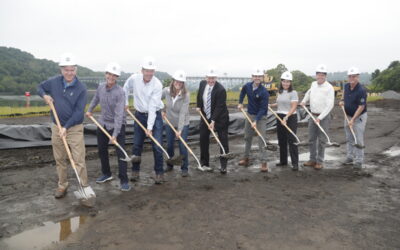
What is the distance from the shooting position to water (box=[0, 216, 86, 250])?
116 inches

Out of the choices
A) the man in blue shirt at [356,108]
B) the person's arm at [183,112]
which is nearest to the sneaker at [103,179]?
the person's arm at [183,112]

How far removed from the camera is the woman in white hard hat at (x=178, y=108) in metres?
4.91

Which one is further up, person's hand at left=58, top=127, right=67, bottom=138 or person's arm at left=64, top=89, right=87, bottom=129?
person's arm at left=64, top=89, right=87, bottom=129

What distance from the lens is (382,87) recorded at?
36188 mm

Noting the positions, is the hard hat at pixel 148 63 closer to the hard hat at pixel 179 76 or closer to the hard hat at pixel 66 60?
the hard hat at pixel 179 76

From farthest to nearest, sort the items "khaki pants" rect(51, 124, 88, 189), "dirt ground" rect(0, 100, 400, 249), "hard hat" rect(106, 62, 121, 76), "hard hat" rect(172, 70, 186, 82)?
"hard hat" rect(172, 70, 186, 82) → "hard hat" rect(106, 62, 121, 76) → "khaki pants" rect(51, 124, 88, 189) → "dirt ground" rect(0, 100, 400, 249)

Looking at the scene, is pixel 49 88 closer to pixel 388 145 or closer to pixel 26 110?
pixel 388 145

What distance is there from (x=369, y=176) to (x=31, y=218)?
5339mm

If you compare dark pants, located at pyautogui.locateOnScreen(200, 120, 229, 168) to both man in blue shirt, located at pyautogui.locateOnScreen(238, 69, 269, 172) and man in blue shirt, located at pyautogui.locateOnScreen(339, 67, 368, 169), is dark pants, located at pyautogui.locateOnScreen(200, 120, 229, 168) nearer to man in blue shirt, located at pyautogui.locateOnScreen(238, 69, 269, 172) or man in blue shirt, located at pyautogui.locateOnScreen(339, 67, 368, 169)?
man in blue shirt, located at pyautogui.locateOnScreen(238, 69, 269, 172)

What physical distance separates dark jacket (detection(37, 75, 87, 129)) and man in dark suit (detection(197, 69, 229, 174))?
2.12m

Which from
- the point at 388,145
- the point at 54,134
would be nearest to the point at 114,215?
the point at 54,134

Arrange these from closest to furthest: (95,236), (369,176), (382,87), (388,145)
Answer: (95,236) → (369,176) → (388,145) → (382,87)

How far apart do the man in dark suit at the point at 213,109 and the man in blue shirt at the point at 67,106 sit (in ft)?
6.89

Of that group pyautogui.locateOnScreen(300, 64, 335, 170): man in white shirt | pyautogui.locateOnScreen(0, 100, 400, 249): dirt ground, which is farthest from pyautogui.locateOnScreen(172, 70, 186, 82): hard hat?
pyautogui.locateOnScreen(300, 64, 335, 170): man in white shirt
